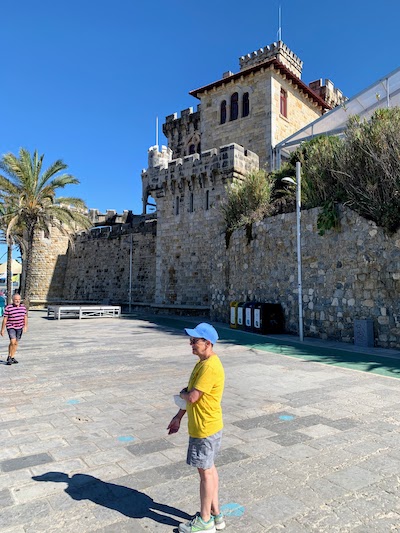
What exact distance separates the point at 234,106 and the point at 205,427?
2642 centimetres

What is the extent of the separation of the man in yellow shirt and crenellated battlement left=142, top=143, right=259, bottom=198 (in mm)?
18367

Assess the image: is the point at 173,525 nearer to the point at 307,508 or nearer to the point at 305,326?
the point at 307,508

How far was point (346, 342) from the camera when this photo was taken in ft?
36.7

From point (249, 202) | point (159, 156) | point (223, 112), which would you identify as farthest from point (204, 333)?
point (159, 156)

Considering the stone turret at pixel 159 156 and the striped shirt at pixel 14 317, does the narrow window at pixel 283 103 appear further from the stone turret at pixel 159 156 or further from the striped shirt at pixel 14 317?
the striped shirt at pixel 14 317

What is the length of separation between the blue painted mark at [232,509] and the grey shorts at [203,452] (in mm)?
512

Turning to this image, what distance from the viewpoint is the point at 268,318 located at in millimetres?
13406

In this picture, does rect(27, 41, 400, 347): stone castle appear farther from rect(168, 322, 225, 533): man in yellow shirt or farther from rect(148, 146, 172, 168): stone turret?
rect(168, 322, 225, 533): man in yellow shirt

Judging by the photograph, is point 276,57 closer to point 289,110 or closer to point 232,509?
point 289,110

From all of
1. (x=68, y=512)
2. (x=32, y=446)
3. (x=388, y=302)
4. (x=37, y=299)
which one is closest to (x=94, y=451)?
(x=32, y=446)

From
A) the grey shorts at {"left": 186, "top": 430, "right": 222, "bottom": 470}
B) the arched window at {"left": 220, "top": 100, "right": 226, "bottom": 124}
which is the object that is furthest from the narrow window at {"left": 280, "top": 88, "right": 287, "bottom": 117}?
the grey shorts at {"left": 186, "top": 430, "right": 222, "bottom": 470}

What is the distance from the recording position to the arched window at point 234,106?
2605 cm

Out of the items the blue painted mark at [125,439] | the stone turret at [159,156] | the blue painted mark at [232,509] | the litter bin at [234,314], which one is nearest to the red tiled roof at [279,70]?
the stone turret at [159,156]

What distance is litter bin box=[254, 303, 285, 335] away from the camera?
43.8 ft
